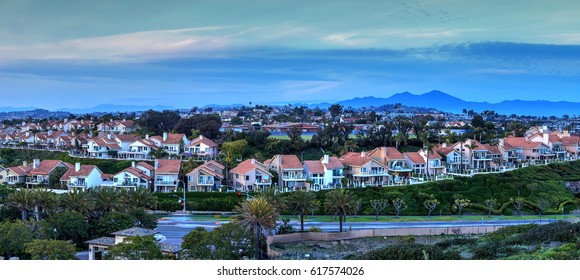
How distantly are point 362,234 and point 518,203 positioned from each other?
1759 cm

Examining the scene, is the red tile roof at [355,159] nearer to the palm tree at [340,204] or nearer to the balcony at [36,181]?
the palm tree at [340,204]

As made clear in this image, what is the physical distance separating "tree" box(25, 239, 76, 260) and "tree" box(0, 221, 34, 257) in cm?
139

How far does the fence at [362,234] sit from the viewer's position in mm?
22812

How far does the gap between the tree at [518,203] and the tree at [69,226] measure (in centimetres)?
2740

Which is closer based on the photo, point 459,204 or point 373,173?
point 459,204

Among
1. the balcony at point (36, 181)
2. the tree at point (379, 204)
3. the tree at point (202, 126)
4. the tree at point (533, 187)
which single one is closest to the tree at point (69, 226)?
the tree at point (379, 204)

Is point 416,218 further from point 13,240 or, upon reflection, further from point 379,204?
point 13,240

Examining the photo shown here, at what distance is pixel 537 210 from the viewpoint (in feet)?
124

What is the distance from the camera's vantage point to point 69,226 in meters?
23.5

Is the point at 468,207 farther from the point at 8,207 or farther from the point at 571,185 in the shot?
the point at 8,207

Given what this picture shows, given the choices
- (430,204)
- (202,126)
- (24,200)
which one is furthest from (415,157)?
(24,200)

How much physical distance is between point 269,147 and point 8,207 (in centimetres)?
2698

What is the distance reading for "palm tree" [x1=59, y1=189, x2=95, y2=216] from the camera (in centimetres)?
2605

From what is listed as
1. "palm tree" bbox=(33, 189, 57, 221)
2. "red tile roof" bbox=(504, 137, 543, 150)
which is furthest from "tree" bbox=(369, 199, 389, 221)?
"red tile roof" bbox=(504, 137, 543, 150)
